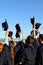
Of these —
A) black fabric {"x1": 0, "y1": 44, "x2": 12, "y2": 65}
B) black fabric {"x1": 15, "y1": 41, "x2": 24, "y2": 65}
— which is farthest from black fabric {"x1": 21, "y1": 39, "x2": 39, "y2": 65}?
black fabric {"x1": 0, "y1": 44, "x2": 12, "y2": 65}

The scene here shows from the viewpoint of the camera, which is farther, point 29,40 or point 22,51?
point 22,51

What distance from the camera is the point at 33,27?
42.7 feet

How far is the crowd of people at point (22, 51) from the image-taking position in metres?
11.2

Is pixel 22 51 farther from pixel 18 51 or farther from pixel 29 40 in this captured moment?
pixel 29 40

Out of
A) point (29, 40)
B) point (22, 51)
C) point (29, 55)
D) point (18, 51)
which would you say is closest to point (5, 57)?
point (18, 51)

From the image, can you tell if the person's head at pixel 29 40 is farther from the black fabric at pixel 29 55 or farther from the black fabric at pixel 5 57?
the black fabric at pixel 5 57

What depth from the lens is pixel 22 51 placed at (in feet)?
37.7

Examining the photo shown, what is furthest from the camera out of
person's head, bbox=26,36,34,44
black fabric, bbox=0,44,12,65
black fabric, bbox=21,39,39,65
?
black fabric, bbox=0,44,12,65

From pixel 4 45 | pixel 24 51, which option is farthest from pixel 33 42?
pixel 4 45

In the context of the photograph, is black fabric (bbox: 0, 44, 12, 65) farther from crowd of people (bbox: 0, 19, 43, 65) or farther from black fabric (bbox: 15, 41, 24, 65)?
black fabric (bbox: 15, 41, 24, 65)

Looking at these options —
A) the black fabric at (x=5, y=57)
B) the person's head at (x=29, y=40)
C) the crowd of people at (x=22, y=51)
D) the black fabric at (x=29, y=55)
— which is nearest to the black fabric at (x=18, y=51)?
the crowd of people at (x=22, y=51)

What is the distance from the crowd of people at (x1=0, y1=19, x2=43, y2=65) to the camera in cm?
1116

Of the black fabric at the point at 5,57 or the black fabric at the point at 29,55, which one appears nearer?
the black fabric at the point at 29,55

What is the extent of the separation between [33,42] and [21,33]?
1528 mm
